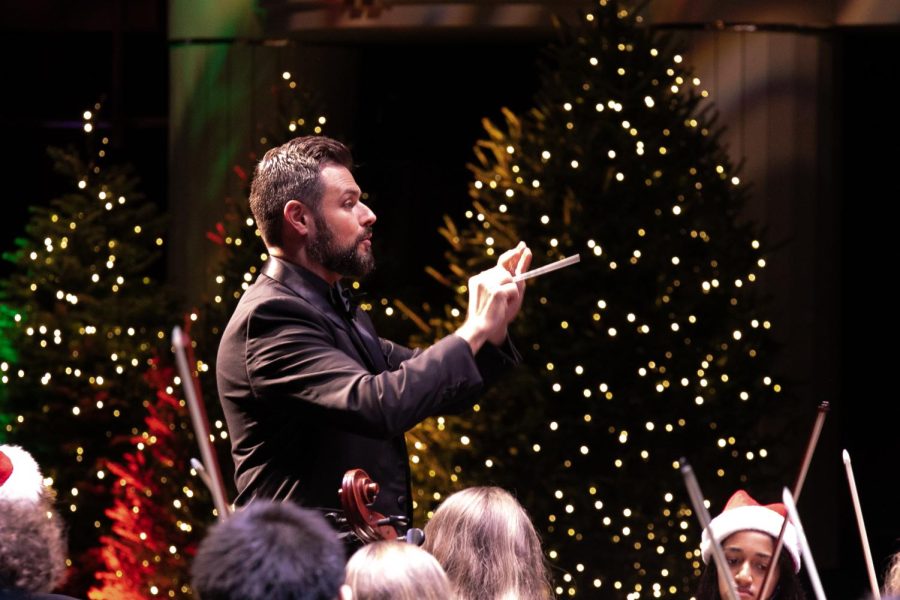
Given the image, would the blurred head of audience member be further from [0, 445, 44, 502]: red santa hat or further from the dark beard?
the dark beard

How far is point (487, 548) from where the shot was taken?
2691mm

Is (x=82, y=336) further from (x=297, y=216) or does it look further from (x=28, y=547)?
(x=28, y=547)

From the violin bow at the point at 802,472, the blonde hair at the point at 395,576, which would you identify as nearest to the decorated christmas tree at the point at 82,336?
the blonde hair at the point at 395,576

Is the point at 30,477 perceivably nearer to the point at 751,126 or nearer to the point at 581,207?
the point at 581,207

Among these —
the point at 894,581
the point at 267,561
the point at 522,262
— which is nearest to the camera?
the point at 267,561

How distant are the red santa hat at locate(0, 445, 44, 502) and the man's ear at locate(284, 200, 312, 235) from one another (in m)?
0.57

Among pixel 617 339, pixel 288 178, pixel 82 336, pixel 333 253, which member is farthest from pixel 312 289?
pixel 82 336

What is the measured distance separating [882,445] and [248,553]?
5.68 metres

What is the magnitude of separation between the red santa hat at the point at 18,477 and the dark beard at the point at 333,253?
562 mm

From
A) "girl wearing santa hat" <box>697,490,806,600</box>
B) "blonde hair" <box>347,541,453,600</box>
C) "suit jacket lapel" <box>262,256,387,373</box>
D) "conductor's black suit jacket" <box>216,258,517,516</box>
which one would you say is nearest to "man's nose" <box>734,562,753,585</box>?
"girl wearing santa hat" <box>697,490,806,600</box>

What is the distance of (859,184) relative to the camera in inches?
273

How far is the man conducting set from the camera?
2266mm

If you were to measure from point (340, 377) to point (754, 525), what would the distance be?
3.76 feet

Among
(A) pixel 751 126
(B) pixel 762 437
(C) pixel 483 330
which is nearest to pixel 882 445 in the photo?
(A) pixel 751 126
